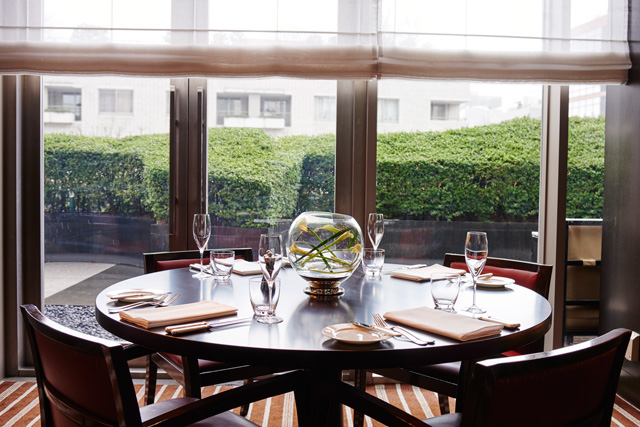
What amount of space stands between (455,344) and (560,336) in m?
2.16

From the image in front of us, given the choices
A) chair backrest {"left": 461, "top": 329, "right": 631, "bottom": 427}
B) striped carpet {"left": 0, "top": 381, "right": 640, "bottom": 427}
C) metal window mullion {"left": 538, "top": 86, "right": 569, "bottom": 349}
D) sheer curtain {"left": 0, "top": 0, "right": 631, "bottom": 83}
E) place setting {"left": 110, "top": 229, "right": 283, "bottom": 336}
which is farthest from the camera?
metal window mullion {"left": 538, "top": 86, "right": 569, "bottom": 349}

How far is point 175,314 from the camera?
4.54ft

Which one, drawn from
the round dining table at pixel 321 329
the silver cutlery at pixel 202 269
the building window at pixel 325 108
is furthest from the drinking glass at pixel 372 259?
the building window at pixel 325 108

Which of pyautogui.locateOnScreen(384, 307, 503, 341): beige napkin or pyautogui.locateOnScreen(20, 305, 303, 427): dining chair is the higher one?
pyautogui.locateOnScreen(384, 307, 503, 341): beige napkin

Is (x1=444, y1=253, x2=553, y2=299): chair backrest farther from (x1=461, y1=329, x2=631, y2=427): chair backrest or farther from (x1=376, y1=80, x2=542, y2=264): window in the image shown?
(x1=461, y1=329, x2=631, y2=427): chair backrest

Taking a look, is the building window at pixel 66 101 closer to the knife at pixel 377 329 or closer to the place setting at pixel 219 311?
the place setting at pixel 219 311

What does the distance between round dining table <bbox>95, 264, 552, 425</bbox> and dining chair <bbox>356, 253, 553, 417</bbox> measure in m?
0.27

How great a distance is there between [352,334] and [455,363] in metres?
0.87

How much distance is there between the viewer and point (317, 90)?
301 cm

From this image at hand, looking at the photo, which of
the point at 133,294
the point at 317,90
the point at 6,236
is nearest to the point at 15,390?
the point at 6,236

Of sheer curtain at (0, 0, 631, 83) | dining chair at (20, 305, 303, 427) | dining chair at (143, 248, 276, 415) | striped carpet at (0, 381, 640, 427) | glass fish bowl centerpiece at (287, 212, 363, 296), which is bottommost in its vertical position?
striped carpet at (0, 381, 640, 427)

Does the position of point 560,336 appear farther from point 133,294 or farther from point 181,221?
point 133,294

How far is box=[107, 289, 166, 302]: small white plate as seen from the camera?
155 centimetres

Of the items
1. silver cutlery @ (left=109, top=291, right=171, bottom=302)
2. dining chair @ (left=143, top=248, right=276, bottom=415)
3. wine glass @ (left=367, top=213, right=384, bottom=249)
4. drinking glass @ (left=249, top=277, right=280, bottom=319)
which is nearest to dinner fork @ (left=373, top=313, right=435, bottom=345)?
drinking glass @ (left=249, top=277, right=280, bottom=319)
